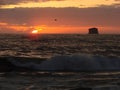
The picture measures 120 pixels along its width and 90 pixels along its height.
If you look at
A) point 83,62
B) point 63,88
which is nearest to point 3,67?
point 83,62

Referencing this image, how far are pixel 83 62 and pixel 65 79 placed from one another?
9470mm

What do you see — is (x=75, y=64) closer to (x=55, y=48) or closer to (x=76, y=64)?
(x=76, y=64)

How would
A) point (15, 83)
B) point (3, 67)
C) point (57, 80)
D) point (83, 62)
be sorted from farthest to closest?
point (83, 62)
point (3, 67)
point (57, 80)
point (15, 83)

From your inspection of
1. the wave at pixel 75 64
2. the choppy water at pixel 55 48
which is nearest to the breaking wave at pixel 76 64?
the wave at pixel 75 64

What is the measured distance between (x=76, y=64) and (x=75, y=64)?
0.29 ft

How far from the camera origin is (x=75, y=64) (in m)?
32.7

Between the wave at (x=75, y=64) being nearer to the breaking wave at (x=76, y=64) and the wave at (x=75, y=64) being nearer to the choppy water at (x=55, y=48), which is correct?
the breaking wave at (x=76, y=64)

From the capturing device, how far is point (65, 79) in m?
24.0

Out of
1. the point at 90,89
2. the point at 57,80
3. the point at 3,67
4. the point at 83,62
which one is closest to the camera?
the point at 90,89

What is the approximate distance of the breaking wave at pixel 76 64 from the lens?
1246 inches

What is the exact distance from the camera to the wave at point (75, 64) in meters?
31.6

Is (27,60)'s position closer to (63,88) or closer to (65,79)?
(65,79)

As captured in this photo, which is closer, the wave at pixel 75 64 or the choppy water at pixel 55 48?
the wave at pixel 75 64

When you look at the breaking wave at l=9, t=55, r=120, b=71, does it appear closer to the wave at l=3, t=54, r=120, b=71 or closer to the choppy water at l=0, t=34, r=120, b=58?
the wave at l=3, t=54, r=120, b=71
